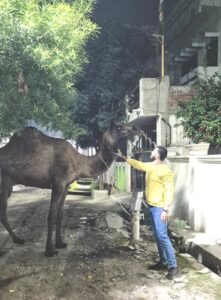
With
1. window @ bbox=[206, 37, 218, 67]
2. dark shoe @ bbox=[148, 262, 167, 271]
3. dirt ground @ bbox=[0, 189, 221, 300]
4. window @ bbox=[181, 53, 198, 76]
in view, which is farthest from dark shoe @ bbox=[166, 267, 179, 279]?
window @ bbox=[181, 53, 198, 76]

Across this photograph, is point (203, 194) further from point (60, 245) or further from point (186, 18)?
point (186, 18)

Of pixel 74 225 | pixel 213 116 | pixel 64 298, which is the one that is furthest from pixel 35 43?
pixel 213 116

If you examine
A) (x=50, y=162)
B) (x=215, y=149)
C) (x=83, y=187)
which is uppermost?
(x=215, y=149)

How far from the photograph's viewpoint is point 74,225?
37.8 ft

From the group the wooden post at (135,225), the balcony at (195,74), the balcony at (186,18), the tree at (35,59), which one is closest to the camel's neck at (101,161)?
the wooden post at (135,225)

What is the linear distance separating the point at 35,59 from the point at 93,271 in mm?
3676

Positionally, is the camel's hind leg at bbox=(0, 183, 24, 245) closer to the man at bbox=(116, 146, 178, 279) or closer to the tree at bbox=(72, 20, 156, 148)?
the man at bbox=(116, 146, 178, 279)

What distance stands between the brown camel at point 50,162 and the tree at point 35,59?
1.04 metres

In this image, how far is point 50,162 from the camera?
852 centimetres

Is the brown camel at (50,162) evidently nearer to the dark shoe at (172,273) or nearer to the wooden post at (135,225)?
the wooden post at (135,225)

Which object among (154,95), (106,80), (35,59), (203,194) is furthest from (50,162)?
(106,80)

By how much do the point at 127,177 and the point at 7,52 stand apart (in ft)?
56.3

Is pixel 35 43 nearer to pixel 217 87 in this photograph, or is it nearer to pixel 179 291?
pixel 179 291

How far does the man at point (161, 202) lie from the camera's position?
6.36 metres
